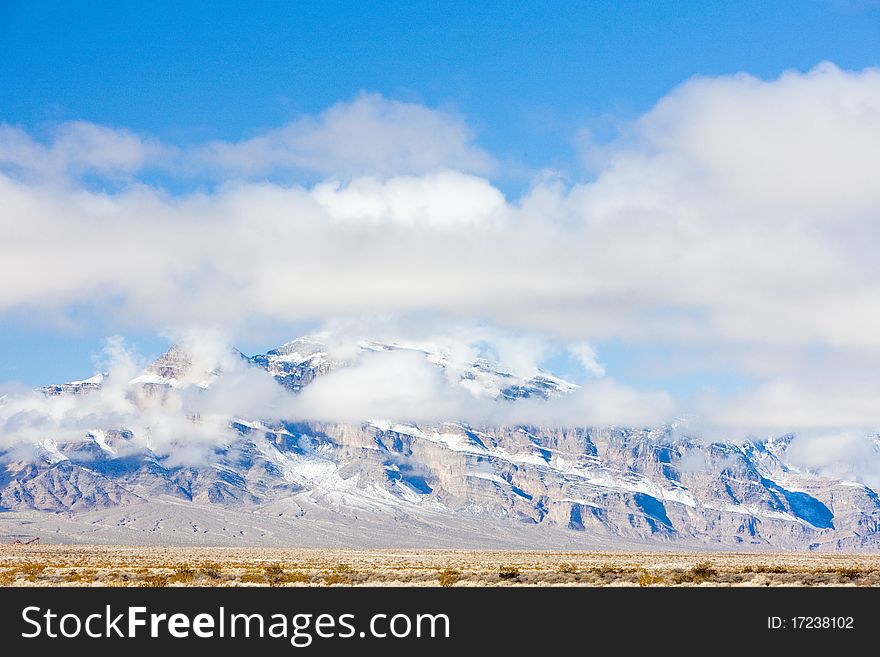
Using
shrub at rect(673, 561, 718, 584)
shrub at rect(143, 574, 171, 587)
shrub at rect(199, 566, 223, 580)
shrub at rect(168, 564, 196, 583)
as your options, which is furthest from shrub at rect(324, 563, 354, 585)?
shrub at rect(673, 561, 718, 584)

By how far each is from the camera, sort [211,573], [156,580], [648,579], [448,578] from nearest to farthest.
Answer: [448,578] < [648,579] < [156,580] < [211,573]

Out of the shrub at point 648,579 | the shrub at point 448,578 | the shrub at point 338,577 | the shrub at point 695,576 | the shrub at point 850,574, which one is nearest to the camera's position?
the shrub at point 448,578

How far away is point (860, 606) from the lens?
4691 centimetres

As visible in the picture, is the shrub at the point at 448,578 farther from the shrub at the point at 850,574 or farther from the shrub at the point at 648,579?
the shrub at the point at 850,574

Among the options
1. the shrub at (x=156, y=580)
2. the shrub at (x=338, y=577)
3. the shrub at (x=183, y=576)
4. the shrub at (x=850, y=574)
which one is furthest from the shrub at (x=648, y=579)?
the shrub at (x=156, y=580)

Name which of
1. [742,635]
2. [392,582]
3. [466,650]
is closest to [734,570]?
[392,582]

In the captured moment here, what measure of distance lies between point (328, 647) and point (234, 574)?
45.0 meters

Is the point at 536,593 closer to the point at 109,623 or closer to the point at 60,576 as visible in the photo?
the point at 109,623

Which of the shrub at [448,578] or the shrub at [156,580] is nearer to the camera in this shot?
the shrub at [156,580]

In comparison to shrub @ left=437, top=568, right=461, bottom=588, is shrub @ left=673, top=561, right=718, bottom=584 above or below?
below

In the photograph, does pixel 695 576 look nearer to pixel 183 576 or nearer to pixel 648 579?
pixel 648 579

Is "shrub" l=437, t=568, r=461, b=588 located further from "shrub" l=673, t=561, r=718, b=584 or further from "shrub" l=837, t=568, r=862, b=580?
"shrub" l=837, t=568, r=862, b=580

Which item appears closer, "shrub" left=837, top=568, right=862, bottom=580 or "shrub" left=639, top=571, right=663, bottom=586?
"shrub" left=639, top=571, right=663, bottom=586

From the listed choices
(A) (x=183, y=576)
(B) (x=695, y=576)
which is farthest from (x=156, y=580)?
(B) (x=695, y=576)
